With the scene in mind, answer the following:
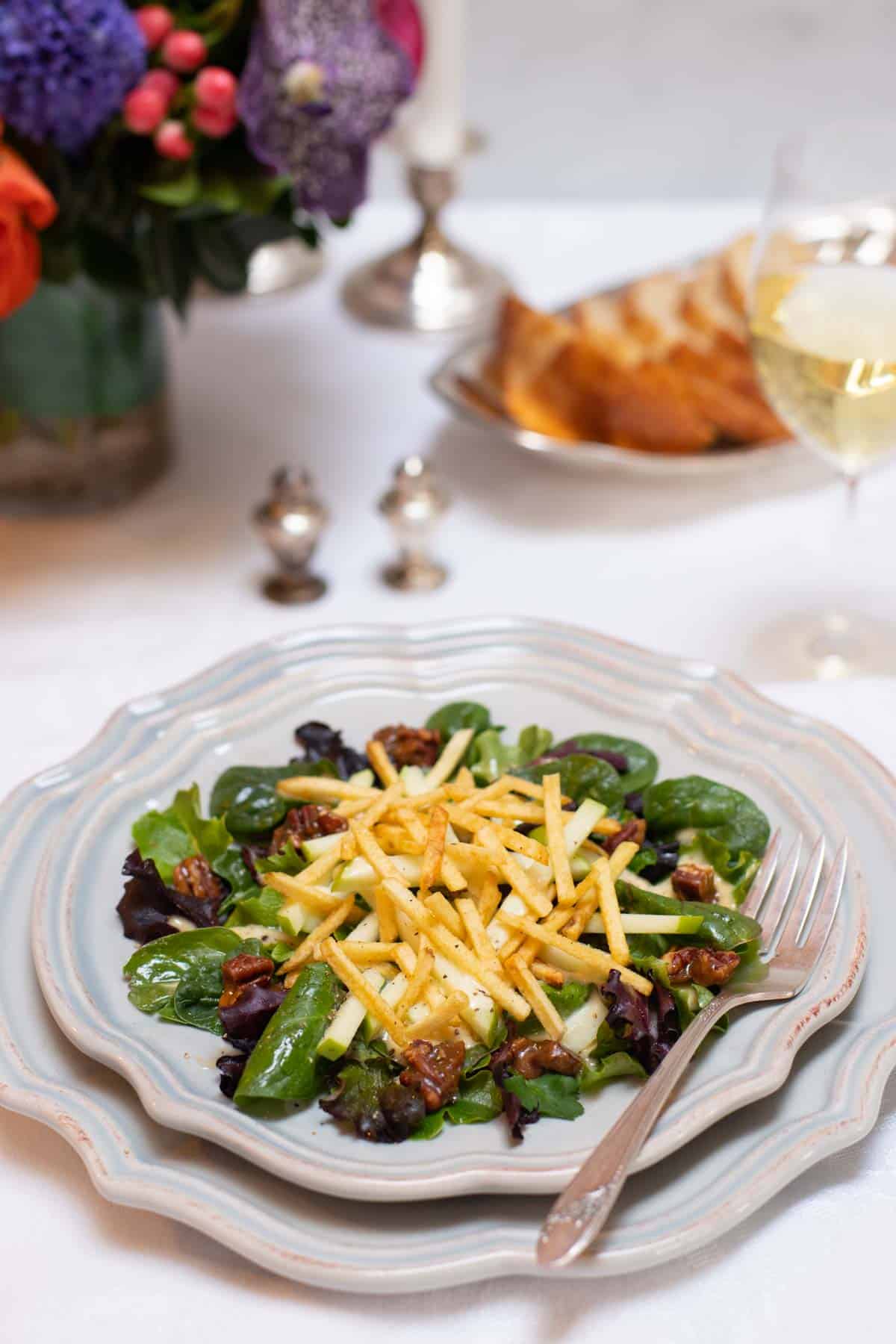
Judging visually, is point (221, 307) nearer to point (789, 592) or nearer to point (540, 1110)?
point (789, 592)

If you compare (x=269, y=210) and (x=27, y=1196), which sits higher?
(x=269, y=210)

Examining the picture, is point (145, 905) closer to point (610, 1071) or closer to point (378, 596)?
point (610, 1071)

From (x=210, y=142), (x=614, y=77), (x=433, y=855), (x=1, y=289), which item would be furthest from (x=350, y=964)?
(x=614, y=77)

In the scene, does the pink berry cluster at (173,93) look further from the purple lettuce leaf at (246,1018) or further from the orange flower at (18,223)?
the purple lettuce leaf at (246,1018)

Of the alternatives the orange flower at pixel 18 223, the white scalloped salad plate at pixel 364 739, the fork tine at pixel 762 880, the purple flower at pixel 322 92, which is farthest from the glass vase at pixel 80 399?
the fork tine at pixel 762 880

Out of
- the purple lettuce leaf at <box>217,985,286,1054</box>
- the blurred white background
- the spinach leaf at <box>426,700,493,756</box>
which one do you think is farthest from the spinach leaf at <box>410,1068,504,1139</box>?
the blurred white background

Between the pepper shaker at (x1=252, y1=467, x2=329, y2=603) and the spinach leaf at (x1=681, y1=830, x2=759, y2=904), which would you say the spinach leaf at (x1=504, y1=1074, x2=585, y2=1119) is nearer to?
the spinach leaf at (x1=681, y1=830, x2=759, y2=904)

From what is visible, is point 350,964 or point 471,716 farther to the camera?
point 471,716
